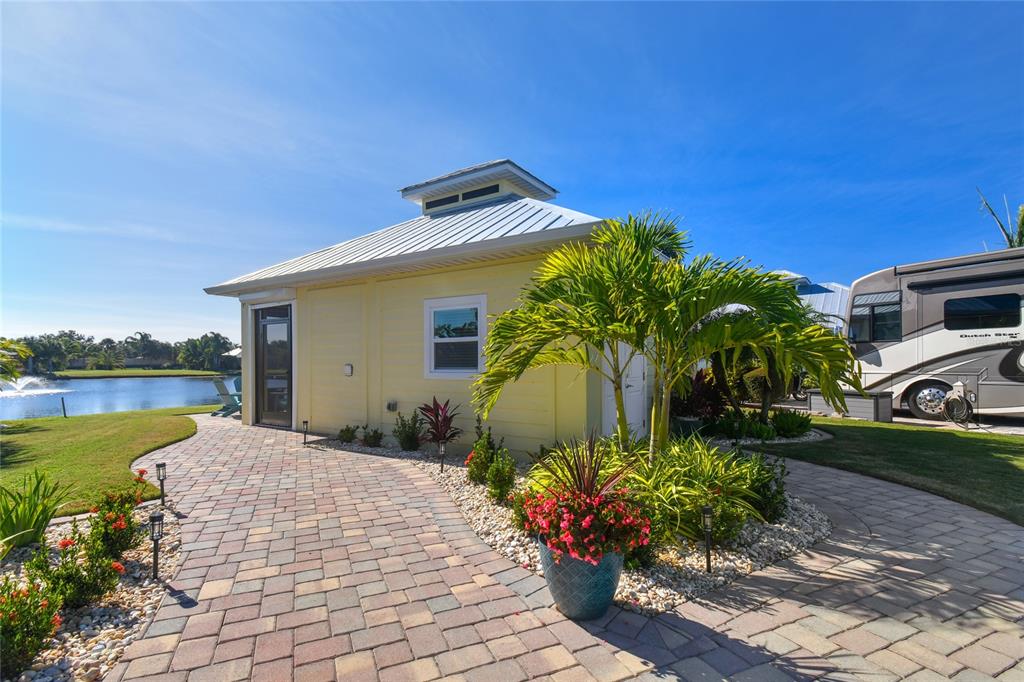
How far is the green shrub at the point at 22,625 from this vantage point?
6.53 feet

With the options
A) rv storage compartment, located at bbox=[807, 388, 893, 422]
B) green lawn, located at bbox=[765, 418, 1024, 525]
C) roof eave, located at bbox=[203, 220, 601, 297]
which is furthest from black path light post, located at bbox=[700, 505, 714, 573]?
rv storage compartment, located at bbox=[807, 388, 893, 422]

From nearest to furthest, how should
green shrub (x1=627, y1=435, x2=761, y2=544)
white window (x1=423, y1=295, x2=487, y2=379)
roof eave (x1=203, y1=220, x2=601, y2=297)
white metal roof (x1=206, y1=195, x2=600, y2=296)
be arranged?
1. green shrub (x1=627, y1=435, x2=761, y2=544)
2. roof eave (x1=203, y1=220, x2=601, y2=297)
3. white metal roof (x1=206, y1=195, x2=600, y2=296)
4. white window (x1=423, y1=295, x2=487, y2=379)

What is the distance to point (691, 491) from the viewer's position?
11.7 ft

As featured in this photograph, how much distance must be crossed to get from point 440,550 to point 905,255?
13.8m

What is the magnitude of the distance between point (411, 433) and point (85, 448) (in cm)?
551

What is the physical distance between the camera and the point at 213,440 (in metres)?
8.12

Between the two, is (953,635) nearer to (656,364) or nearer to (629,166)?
(656,364)

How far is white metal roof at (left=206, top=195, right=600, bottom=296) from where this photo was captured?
19.3ft

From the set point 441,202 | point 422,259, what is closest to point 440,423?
point 422,259

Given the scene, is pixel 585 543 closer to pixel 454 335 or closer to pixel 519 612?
pixel 519 612

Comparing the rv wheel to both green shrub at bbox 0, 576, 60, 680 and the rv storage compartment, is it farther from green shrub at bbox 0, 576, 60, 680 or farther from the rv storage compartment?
green shrub at bbox 0, 576, 60, 680

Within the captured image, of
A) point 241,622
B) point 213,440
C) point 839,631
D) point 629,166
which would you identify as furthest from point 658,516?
point 213,440

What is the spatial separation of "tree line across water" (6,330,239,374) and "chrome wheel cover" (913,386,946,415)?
47.9 meters

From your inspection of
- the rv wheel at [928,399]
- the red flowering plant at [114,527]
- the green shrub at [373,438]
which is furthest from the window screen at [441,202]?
the rv wheel at [928,399]
